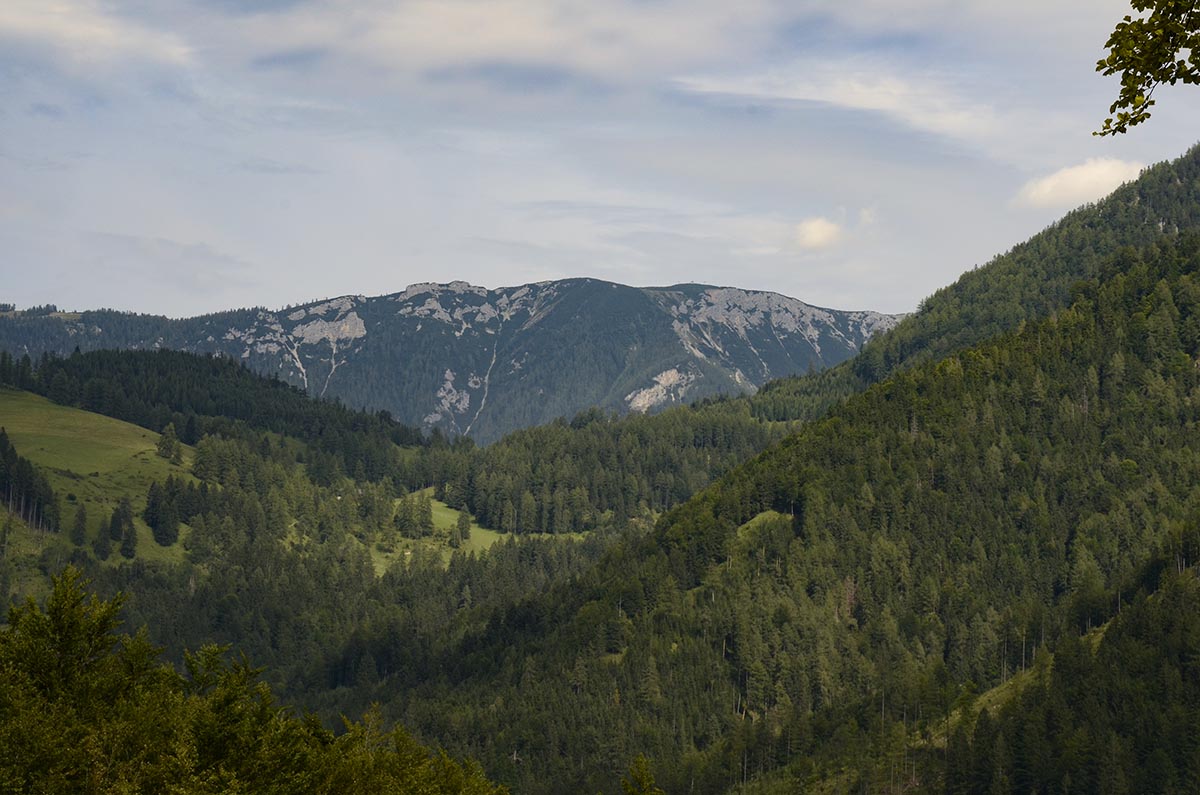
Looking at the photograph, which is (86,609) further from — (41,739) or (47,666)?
(41,739)

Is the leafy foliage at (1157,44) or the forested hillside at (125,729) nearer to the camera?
the leafy foliage at (1157,44)

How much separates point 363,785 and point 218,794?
1923 cm

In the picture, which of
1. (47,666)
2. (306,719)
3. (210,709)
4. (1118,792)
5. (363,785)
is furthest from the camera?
(1118,792)

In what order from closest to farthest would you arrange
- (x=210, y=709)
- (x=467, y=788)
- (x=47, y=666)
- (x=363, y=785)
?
(x=210, y=709) → (x=47, y=666) → (x=363, y=785) → (x=467, y=788)

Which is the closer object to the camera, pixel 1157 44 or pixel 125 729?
pixel 1157 44

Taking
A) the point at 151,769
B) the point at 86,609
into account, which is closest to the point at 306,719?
the point at 86,609

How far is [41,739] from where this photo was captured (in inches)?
2260

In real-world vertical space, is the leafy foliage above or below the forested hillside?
above

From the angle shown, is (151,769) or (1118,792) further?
(1118,792)

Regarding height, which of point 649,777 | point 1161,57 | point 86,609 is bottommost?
point 649,777

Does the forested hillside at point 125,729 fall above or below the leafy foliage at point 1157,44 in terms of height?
below

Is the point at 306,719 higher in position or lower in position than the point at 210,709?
lower

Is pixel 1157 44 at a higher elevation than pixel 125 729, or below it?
higher

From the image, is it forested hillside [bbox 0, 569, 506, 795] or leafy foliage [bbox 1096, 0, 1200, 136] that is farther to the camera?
forested hillside [bbox 0, 569, 506, 795]
